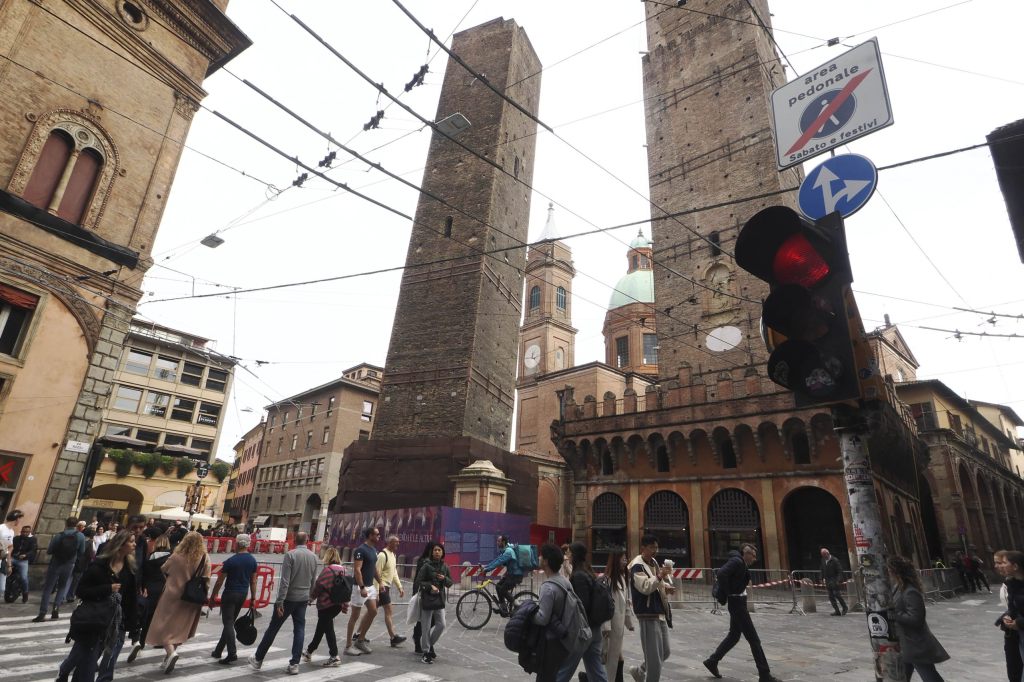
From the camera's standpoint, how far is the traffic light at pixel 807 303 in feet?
8.88

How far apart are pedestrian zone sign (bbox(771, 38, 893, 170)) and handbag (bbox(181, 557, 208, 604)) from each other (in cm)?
723

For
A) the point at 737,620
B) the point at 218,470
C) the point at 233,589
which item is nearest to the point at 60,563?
the point at 233,589

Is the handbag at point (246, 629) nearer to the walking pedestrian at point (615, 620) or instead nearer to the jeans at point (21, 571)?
the walking pedestrian at point (615, 620)

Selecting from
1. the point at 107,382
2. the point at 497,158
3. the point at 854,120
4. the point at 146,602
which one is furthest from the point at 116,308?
the point at 497,158

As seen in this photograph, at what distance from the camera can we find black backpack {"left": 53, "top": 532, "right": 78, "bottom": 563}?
8969 millimetres

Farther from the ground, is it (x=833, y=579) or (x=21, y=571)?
(x=833, y=579)

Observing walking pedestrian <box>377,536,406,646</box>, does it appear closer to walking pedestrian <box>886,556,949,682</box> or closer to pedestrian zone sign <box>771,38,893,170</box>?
walking pedestrian <box>886,556,949,682</box>

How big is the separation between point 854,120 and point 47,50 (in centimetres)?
1689

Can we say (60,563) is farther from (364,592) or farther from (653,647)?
(653,647)

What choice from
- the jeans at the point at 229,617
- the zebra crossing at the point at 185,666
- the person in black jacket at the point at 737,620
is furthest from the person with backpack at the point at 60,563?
the person in black jacket at the point at 737,620

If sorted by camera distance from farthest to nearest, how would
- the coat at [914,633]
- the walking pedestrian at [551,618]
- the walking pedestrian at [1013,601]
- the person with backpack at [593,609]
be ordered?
the walking pedestrian at [1013,601], the person with backpack at [593,609], the coat at [914,633], the walking pedestrian at [551,618]

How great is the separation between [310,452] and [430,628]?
41365mm

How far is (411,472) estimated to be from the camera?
21.7 meters

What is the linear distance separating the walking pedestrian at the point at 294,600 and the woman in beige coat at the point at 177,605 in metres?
0.79
